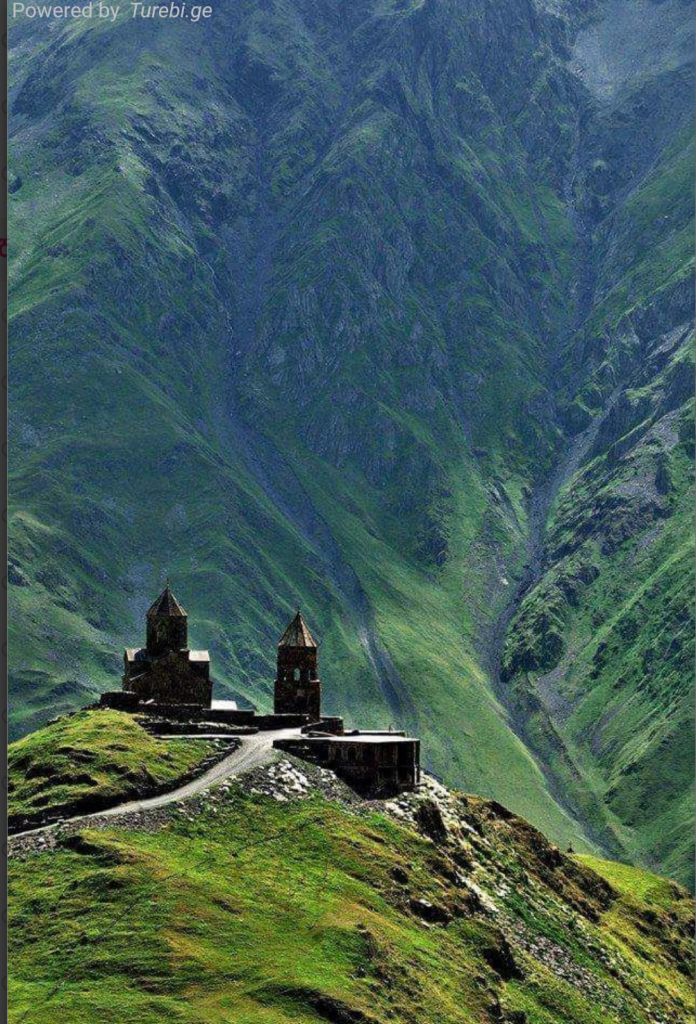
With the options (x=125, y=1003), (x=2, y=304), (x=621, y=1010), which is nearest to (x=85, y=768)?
(x=125, y=1003)

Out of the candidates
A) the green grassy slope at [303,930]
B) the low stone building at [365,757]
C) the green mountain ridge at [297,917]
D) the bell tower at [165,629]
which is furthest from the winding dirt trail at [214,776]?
the bell tower at [165,629]

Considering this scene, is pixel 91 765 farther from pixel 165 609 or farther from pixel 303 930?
pixel 165 609

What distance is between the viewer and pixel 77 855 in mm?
105250

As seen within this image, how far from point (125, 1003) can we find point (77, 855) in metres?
15.2

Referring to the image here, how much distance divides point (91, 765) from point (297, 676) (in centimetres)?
2933

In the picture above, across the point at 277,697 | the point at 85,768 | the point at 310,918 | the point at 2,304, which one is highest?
the point at 277,697

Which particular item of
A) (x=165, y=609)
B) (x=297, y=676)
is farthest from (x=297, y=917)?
(x=165, y=609)

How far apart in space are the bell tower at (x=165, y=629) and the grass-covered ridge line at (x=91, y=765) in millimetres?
18010

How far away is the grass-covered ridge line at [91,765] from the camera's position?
11162 centimetres

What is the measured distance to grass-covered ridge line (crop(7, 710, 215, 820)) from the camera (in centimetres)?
11162

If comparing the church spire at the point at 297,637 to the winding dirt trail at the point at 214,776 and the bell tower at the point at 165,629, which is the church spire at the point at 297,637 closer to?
the bell tower at the point at 165,629

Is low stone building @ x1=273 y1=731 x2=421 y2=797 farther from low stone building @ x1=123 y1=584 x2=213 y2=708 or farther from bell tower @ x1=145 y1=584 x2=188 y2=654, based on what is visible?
bell tower @ x1=145 y1=584 x2=188 y2=654

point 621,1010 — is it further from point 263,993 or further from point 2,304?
point 2,304

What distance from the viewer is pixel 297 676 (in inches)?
5561
